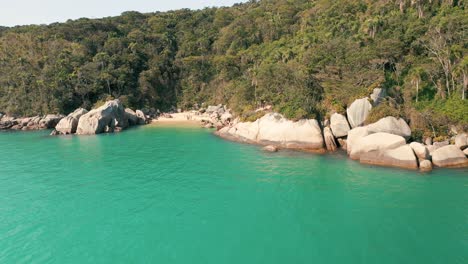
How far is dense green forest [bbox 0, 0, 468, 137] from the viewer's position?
32.2 m

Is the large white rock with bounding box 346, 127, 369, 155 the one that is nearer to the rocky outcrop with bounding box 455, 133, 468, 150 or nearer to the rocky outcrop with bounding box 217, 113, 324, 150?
the rocky outcrop with bounding box 217, 113, 324, 150

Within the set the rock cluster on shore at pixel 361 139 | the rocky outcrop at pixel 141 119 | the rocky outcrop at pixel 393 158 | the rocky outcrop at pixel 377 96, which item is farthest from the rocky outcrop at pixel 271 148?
the rocky outcrop at pixel 141 119

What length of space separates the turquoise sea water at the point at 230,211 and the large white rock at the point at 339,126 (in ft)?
13.5

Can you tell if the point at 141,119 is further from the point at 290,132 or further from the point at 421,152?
the point at 421,152

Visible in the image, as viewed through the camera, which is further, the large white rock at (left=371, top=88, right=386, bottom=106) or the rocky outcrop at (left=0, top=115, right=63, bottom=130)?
the rocky outcrop at (left=0, top=115, right=63, bottom=130)

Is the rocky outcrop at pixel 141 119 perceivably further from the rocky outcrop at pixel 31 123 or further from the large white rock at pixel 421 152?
the large white rock at pixel 421 152

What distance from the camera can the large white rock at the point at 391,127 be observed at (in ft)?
87.1


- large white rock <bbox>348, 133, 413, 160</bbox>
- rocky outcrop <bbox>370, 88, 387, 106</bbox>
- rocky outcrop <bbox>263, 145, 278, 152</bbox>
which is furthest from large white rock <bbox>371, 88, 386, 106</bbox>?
rocky outcrop <bbox>263, 145, 278, 152</bbox>

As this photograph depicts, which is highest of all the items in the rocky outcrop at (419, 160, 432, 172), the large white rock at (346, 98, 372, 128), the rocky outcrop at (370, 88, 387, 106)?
the rocky outcrop at (370, 88, 387, 106)

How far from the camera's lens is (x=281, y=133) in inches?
1271

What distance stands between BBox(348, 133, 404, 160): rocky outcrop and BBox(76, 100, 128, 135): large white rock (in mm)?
35390

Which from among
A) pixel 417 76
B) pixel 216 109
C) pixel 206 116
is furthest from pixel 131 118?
pixel 417 76

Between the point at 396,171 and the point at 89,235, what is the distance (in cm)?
2071

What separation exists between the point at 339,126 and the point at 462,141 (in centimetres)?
989
